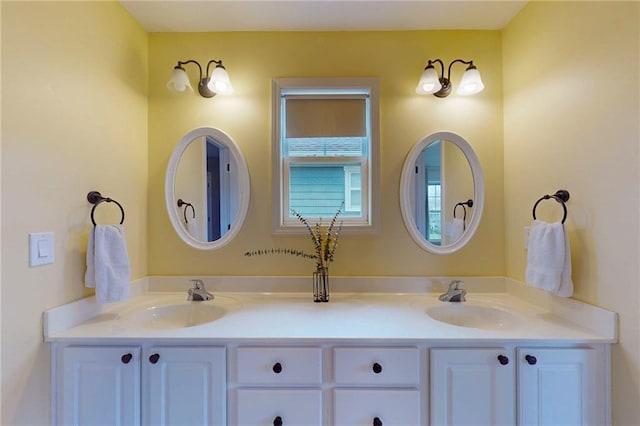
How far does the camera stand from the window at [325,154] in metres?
1.63

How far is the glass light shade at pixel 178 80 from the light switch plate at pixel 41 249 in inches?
35.8

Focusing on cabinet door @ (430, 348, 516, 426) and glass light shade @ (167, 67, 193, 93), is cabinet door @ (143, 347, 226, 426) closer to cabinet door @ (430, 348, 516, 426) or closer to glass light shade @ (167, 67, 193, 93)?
cabinet door @ (430, 348, 516, 426)

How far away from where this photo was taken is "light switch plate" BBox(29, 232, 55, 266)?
101cm

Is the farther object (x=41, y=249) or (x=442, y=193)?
(x=442, y=193)

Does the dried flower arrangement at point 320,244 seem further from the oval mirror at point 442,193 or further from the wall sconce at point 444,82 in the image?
the wall sconce at point 444,82

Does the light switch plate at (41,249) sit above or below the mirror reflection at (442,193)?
below

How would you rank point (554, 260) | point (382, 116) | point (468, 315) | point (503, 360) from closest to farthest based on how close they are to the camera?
point (503, 360)
point (554, 260)
point (468, 315)
point (382, 116)

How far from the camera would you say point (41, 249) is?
1043mm

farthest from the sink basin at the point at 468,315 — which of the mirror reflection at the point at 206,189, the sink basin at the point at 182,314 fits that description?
the mirror reflection at the point at 206,189

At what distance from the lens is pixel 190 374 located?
1064 mm

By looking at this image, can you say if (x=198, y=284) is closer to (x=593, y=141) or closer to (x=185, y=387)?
(x=185, y=387)

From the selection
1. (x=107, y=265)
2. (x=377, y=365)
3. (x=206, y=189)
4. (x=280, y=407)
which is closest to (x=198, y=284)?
(x=107, y=265)

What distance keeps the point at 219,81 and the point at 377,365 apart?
156cm

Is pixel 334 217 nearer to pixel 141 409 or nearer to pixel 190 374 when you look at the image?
pixel 190 374
